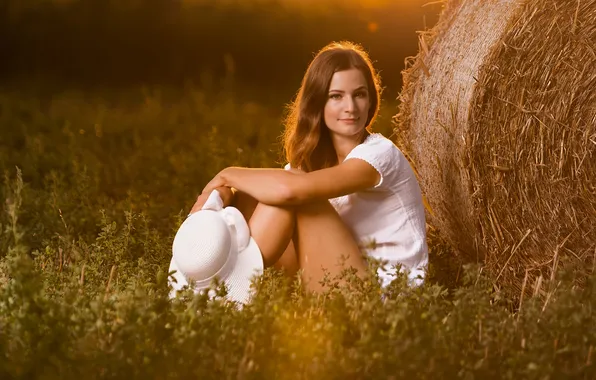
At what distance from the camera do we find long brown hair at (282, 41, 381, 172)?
12.7 feet

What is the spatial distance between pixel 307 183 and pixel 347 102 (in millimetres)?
502

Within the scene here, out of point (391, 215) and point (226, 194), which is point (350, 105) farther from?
point (226, 194)

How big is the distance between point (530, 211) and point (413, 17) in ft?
21.9

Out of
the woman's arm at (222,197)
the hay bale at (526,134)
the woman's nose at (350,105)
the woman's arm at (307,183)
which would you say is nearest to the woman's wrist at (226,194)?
the woman's arm at (222,197)

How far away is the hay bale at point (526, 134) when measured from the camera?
3.79m

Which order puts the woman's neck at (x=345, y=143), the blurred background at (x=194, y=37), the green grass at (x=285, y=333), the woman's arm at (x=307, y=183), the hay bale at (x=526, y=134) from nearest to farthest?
1. the green grass at (x=285, y=333)
2. the woman's arm at (x=307, y=183)
3. the hay bale at (x=526, y=134)
4. the woman's neck at (x=345, y=143)
5. the blurred background at (x=194, y=37)

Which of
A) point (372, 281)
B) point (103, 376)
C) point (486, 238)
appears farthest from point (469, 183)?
point (103, 376)

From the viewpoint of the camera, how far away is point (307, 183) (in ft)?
11.5

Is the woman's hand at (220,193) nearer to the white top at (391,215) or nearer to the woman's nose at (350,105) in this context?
the white top at (391,215)

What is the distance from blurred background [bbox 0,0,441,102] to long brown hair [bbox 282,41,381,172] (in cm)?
574

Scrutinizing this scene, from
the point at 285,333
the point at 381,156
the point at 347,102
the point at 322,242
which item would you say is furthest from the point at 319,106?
the point at 285,333

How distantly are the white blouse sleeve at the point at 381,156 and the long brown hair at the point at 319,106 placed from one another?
0.31 m

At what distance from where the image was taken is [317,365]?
2.43 meters

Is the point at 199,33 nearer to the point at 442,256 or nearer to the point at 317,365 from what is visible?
the point at 442,256
